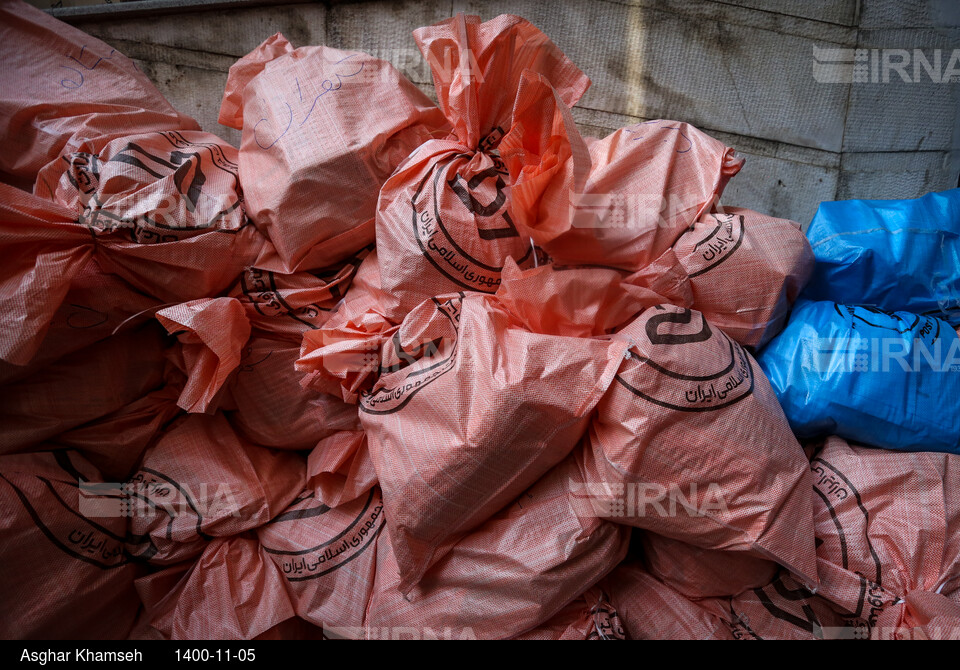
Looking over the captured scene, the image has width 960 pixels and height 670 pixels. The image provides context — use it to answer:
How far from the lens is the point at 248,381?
1.29 m

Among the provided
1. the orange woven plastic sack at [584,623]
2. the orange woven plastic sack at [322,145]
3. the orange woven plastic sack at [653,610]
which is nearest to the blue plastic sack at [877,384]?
the orange woven plastic sack at [653,610]

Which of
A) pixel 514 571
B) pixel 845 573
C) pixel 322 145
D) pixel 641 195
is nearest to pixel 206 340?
pixel 322 145

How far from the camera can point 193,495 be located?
1243 millimetres

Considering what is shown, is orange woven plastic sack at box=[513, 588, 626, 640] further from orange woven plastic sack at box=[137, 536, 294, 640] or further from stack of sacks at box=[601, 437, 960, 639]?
orange woven plastic sack at box=[137, 536, 294, 640]

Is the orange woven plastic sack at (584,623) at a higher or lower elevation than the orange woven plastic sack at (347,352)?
lower

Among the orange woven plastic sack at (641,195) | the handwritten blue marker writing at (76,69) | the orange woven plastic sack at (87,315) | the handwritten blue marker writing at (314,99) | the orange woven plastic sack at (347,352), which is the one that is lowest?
the orange woven plastic sack at (347,352)

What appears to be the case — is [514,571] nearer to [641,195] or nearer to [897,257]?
[641,195]

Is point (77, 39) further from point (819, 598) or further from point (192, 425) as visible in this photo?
point (819, 598)

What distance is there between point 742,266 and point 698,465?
1.35 feet

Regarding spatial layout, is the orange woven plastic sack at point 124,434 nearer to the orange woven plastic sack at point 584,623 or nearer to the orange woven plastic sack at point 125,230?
the orange woven plastic sack at point 125,230

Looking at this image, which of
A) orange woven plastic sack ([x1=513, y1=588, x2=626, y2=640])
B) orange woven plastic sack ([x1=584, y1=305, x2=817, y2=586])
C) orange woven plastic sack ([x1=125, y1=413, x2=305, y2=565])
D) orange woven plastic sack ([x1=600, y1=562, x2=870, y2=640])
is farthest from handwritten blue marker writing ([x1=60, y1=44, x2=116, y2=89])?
orange woven plastic sack ([x1=600, y1=562, x2=870, y2=640])

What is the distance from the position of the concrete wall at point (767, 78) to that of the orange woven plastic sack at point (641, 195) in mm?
483

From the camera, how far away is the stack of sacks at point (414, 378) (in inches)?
39.9
